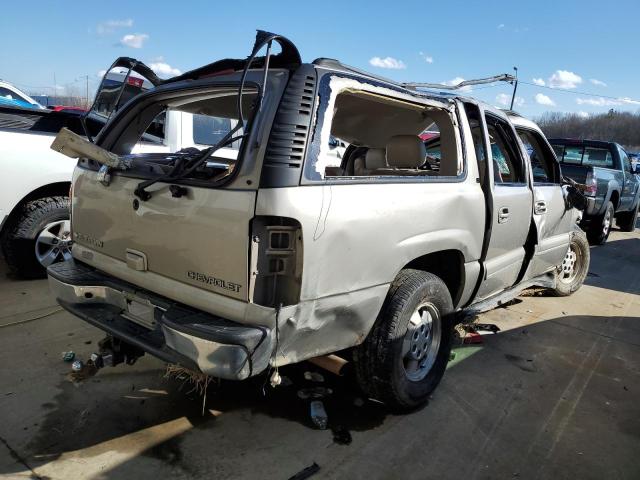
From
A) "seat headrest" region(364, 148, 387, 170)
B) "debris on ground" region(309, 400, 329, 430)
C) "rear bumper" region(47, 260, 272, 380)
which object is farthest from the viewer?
"seat headrest" region(364, 148, 387, 170)

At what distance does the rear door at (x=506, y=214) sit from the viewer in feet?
12.2

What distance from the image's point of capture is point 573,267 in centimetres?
602

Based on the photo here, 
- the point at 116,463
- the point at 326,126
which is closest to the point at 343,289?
the point at 326,126

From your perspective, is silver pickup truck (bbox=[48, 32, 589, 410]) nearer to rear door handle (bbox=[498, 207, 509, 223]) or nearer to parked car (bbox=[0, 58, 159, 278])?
rear door handle (bbox=[498, 207, 509, 223])

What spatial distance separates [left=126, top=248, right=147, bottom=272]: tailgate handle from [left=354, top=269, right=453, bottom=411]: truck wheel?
4.25 feet

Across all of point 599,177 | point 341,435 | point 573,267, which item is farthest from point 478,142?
point 599,177

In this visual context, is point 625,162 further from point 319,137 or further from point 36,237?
point 36,237

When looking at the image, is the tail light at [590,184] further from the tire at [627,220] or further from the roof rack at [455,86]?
the roof rack at [455,86]

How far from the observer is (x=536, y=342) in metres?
4.51

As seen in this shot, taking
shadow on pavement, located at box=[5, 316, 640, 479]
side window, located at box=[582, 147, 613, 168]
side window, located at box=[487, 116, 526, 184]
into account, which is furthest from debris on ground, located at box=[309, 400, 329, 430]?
side window, located at box=[582, 147, 613, 168]

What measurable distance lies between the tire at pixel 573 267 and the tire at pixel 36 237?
5456mm

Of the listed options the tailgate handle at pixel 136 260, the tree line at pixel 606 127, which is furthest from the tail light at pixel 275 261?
the tree line at pixel 606 127

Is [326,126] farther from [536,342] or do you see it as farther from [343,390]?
[536,342]

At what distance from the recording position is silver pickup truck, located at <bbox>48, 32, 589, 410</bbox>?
2.26m
